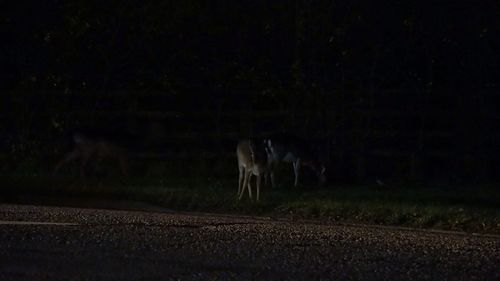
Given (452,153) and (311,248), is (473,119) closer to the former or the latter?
(452,153)

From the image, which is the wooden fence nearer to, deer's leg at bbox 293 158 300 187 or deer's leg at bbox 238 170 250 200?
deer's leg at bbox 293 158 300 187

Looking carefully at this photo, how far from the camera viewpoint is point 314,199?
2066 cm

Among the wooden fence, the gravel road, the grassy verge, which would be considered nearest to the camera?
the gravel road

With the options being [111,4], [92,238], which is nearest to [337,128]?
[111,4]

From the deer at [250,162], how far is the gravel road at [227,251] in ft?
12.3

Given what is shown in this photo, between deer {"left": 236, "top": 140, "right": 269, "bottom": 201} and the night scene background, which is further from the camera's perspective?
the night scene background

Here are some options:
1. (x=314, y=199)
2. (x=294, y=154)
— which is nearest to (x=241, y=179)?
(x=314, y=199)

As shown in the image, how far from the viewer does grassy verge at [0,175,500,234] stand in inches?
726

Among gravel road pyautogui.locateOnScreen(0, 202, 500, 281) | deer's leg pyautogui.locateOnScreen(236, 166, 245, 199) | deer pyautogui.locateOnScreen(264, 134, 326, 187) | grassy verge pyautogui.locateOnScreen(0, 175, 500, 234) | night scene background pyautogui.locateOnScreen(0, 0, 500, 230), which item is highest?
night scene background pyautogui.locateOnScreen(0, 0, 500, 230)

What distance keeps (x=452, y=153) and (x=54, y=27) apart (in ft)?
31.1

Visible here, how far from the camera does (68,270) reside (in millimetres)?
12688

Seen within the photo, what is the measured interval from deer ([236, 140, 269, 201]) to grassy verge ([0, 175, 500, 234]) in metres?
0.34

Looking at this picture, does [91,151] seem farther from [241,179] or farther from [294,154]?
[241,179]

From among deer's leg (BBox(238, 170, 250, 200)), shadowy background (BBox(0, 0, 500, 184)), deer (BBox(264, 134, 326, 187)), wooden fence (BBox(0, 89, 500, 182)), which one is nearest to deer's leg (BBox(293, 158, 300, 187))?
deer (BBox(264, 134, 326, 187))
